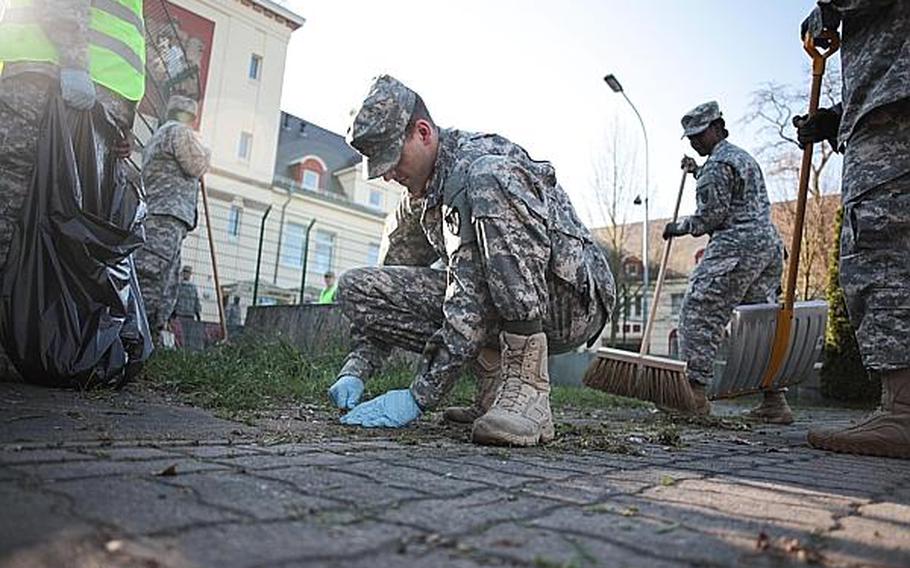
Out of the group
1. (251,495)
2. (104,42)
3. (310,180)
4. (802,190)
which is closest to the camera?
(251,495)

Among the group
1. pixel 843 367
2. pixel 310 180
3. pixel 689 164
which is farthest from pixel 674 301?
pixel 689 164

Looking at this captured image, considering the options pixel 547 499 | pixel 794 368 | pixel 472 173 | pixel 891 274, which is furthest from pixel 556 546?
pixel 794 368

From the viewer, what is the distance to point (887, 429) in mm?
2305

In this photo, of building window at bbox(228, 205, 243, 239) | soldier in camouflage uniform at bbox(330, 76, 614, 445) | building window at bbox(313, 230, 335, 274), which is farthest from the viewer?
building window at bbox(313, 230, 335, 274)

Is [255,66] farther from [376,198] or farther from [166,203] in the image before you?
[166,203]

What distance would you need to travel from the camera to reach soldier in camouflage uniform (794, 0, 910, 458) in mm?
2291

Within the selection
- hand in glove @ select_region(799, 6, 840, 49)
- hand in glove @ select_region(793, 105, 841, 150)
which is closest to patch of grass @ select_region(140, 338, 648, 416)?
hand in glove @ select_region(793, 105, 841, 150)

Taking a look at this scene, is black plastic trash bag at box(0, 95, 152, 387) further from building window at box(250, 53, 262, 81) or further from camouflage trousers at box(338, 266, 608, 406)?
building window at box(250, 53, 262, 81)

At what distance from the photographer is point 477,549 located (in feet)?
3.00

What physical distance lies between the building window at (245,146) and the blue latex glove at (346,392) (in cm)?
1987

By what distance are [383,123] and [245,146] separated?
20.5m

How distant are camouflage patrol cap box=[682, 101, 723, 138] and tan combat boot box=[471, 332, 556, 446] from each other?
2766 millimetres

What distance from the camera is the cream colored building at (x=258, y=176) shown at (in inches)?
769

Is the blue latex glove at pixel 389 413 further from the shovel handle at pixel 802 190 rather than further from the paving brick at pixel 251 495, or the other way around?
the shovel handle at pixel 802 190
